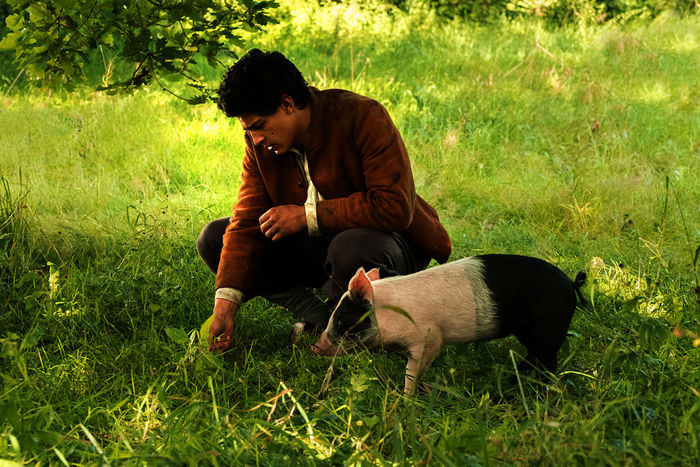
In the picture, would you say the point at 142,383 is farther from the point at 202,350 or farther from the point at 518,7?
the point at 518,7

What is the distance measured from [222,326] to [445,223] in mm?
2520

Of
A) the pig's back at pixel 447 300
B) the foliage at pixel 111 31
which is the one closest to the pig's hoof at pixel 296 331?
the pig's back at pixel 447 300

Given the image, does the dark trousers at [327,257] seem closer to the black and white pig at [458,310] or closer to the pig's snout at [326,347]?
the black and white pig at [458,310]

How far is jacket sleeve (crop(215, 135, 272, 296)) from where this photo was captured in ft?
9.91

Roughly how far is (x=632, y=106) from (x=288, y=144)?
216 inches

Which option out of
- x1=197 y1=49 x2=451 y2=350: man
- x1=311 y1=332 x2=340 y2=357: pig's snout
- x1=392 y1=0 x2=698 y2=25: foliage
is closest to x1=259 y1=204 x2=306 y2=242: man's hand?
x1=197 y1=49 x2=451 y2=350: man

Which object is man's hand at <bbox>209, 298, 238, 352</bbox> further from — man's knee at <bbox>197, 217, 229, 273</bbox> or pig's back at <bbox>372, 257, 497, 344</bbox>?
pig's back at <bbox>372, 257, 497, 344</bbox>

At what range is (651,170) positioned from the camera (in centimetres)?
589

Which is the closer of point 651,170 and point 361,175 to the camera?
point 361,175

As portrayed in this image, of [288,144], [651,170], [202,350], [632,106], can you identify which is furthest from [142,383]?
[632,106]

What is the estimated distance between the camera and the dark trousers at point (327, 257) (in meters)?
2.85

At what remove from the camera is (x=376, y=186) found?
287 centimetres

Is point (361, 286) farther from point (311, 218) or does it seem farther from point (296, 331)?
point (296, 331)

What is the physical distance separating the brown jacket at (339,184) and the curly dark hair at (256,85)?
221 mm
